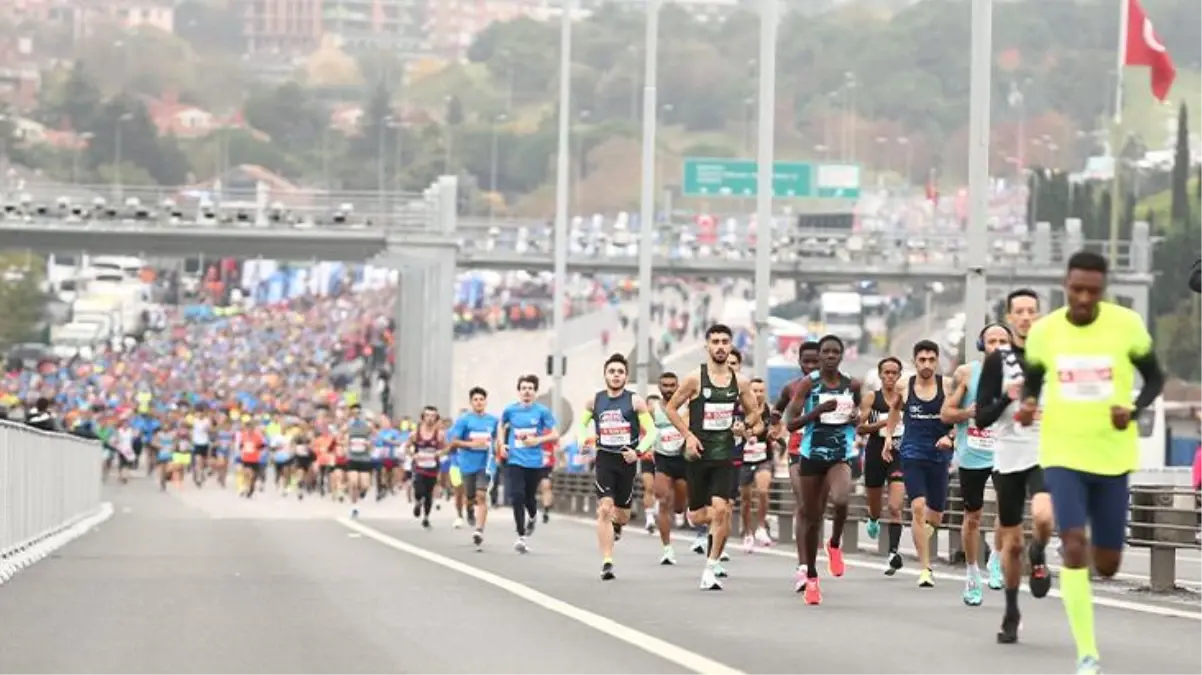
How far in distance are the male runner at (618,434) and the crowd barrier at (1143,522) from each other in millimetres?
2402

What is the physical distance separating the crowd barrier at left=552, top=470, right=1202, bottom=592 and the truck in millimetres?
121501

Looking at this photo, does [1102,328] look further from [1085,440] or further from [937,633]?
[937,633]

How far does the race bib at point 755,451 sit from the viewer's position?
32.4m

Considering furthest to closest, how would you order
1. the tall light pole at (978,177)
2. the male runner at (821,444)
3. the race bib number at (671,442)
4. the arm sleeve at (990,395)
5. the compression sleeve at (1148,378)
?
the tall light pole at (978,177), the race bib number at (671,442), the male runner at (821,444), the arm sleeve at (990,395), the compression sleeve at (1148,378)

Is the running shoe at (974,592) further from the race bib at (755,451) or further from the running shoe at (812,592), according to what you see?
the race bib at (755,451)

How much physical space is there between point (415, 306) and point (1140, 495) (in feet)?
253

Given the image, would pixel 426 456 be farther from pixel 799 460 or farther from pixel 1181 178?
pixel 1181 178

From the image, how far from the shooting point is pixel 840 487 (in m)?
20.8

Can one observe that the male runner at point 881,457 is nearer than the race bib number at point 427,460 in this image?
Yes

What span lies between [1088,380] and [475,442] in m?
20.9

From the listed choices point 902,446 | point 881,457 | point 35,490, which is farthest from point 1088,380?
point 35,490

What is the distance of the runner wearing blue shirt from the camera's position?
99.3 ft

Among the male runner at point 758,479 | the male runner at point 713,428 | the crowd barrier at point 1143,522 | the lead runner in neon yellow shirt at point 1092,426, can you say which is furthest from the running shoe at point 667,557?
the lead runner in neon yellow shirt at point 1092,426

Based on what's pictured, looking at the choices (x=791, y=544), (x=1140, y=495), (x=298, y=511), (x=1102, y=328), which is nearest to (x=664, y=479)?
(x=1140, y=495)
